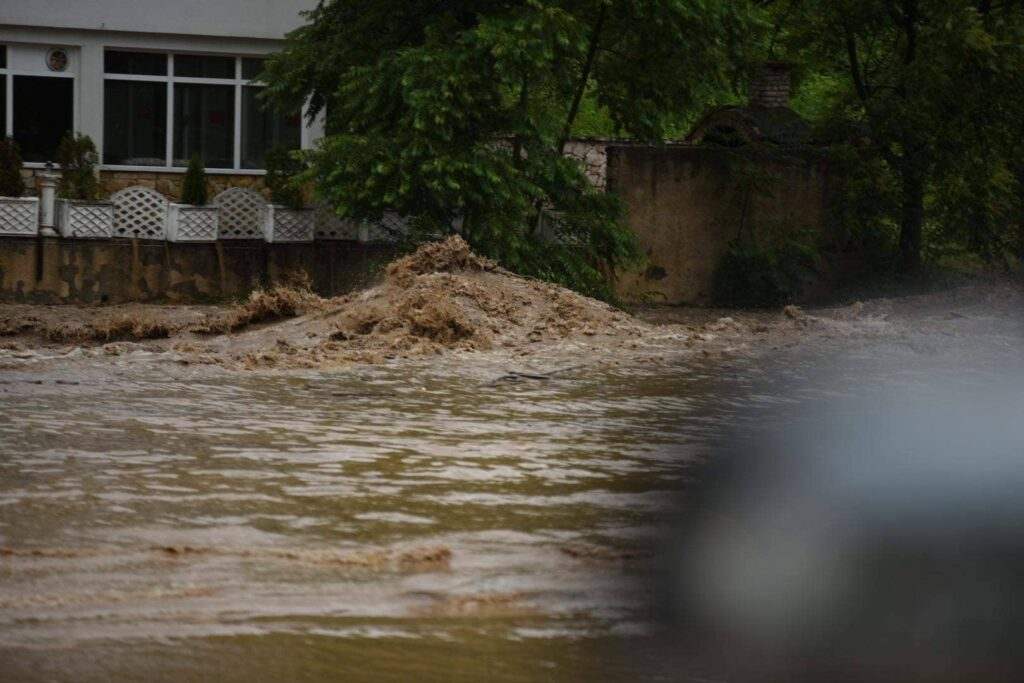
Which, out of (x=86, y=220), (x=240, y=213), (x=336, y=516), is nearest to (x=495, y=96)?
(x=240, y=213)

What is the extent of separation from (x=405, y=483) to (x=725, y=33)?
550 inches

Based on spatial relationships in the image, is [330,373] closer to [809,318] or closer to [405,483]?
[405,483]

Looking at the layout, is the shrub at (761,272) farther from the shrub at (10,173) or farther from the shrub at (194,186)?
the shrub at (10,173)

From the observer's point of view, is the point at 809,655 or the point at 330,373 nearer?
the point at 809,655

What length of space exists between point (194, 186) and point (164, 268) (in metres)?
1.70

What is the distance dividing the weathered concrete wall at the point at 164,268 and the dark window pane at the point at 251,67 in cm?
433

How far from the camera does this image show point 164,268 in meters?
21.4

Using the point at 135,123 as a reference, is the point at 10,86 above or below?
above

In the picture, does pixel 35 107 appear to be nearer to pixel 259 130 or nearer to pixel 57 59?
pixel 57 59

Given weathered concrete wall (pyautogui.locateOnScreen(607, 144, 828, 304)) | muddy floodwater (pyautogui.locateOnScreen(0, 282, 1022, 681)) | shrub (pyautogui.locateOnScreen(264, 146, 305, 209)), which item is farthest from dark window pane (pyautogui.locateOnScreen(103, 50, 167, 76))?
muddy floodwater (pyautogui.locateOnScreen(0, 282, 1022, 681))

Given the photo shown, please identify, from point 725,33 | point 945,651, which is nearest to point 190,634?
point 945,651

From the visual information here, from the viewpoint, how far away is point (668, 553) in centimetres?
689

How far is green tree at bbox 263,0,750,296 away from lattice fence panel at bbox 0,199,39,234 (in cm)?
379

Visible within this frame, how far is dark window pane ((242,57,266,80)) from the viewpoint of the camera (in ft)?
82.1
